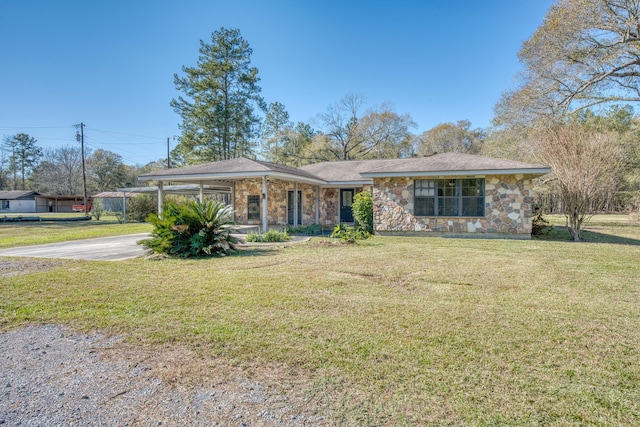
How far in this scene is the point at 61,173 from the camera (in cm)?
5431

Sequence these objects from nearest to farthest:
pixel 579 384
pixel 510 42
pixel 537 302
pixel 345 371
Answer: pixel 579 384
pixel 345 371
pixel 537 302
pixel 510 42

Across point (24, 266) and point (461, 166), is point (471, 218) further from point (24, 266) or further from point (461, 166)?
point (24, 266)

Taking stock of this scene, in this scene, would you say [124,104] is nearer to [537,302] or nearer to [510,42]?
[510,42]

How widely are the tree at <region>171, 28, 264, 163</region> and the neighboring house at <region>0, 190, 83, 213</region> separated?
85.1ft

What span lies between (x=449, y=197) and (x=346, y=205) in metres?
6.29

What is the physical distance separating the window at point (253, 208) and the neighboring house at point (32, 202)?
133 ft

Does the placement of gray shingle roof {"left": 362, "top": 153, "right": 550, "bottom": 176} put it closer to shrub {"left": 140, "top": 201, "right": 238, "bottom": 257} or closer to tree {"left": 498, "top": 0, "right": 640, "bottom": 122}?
shrub {"left": 140, "top": 201, "right": 238, "bottom": 257}

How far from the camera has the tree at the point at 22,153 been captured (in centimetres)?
5628

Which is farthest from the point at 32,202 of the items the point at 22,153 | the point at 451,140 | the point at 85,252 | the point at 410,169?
the point at 451,140

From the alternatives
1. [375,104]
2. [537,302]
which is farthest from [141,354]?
[375,104]

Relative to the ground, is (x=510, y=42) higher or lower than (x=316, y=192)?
higher

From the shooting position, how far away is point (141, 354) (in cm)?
323

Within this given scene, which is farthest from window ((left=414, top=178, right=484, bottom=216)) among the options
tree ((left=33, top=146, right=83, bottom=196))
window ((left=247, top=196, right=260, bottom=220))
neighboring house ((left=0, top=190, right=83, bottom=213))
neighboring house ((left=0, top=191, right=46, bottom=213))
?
tree ((left=33, top=146, right=83, bottom=196))

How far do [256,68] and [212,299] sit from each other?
30739 mm
